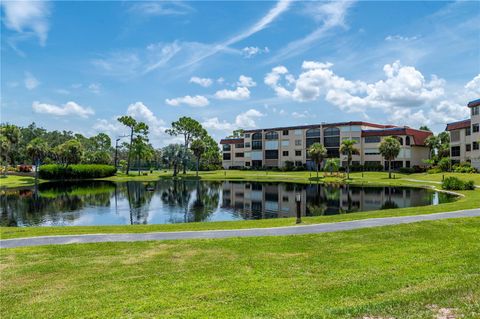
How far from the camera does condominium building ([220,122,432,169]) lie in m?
83.4

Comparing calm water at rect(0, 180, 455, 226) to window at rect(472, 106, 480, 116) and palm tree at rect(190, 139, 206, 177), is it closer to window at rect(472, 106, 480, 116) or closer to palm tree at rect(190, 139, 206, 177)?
window at rect(472, 106, 480, 116)

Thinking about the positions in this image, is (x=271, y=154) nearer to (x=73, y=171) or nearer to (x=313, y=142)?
(x=313, y=142)

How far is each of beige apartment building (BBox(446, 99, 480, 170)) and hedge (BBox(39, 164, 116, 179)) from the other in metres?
71.7

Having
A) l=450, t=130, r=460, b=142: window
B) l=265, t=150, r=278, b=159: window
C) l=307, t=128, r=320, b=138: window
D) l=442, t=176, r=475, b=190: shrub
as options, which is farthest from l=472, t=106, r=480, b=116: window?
l=265, t=150, r=278, b=159: window

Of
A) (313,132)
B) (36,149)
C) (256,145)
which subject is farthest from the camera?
(256,145)

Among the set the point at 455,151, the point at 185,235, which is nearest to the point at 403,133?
the point at 455,151

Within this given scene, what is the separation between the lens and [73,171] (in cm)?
7650

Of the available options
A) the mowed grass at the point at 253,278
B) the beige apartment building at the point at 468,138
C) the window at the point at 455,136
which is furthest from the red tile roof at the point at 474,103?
the mowed grass at the point at 253,278

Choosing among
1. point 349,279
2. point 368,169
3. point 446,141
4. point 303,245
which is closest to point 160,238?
point 303,245

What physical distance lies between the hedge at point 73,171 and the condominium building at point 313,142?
42.4 metres

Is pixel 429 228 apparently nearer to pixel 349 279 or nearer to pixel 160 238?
pixel 349 279

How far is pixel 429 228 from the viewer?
14.5 m

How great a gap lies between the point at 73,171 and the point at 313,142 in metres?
56.9

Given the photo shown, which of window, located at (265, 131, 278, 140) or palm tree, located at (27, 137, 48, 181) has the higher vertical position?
window, located at (265, 131, 278, 140)
